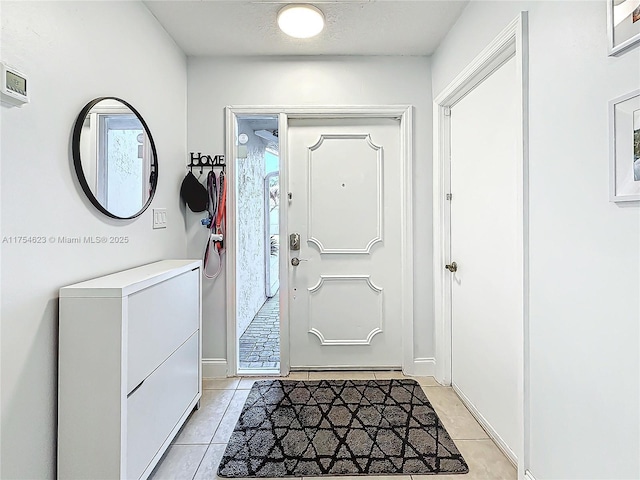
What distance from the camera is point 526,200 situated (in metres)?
1.47

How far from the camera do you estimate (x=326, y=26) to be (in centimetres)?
224

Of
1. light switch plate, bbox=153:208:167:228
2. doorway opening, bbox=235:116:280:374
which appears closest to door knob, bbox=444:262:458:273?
doorway opening, bbox=235:116:280:374

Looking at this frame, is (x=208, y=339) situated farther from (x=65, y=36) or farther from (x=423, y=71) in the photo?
(x=423, y=71)

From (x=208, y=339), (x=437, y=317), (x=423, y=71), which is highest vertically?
(x=423, y=71)

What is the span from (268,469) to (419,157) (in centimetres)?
224

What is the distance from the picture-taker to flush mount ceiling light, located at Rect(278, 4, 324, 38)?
6.62ft

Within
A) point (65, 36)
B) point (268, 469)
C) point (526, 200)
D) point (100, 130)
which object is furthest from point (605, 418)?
point (65, 36)

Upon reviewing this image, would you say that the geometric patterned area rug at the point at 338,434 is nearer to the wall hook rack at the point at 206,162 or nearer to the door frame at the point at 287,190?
the door frame at the point at 287,190

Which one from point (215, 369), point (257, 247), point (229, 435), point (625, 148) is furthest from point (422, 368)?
point (257, 247)

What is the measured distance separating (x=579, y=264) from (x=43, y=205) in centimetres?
193

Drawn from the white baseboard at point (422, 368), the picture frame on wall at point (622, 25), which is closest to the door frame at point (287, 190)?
the white baseboard at point (422, 368)

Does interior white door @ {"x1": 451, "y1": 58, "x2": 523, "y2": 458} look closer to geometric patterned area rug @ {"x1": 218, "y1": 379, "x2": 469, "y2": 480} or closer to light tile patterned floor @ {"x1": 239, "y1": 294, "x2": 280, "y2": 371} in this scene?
geometric patterned area rug @ {"x1": 218, "y1": 379, "x2": 469, "y2": 480}

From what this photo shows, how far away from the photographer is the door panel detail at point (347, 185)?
2738 mm

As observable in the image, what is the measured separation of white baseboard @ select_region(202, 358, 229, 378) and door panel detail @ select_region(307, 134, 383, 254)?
120 centimetres
